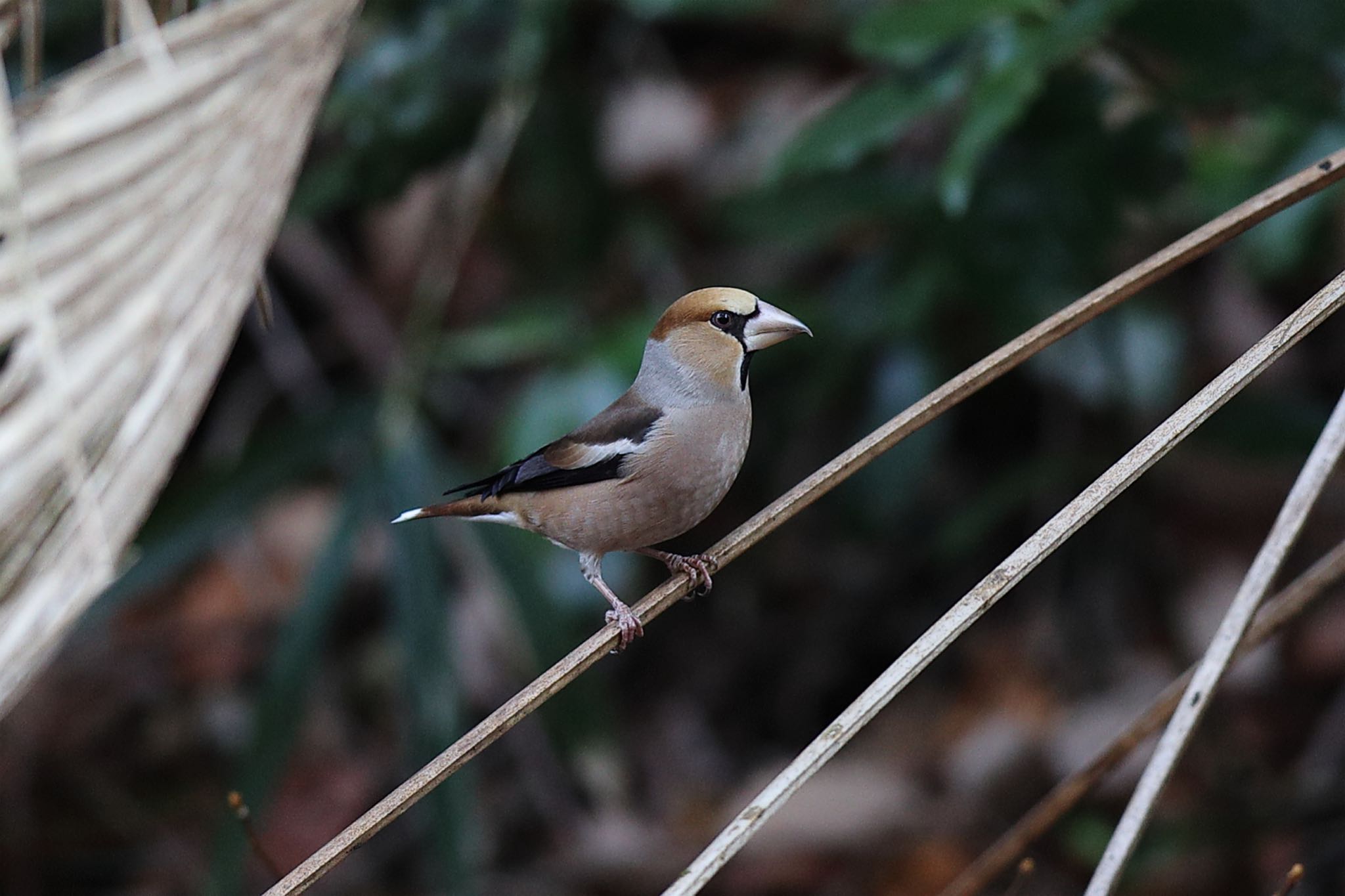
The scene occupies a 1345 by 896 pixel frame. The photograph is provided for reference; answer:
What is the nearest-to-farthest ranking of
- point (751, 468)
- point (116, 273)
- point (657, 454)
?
point (116, 273), point (657, 454), point (751, 468)

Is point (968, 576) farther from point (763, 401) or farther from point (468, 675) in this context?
point (468, 675)

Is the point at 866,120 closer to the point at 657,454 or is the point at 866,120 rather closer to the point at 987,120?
the point at 987,120

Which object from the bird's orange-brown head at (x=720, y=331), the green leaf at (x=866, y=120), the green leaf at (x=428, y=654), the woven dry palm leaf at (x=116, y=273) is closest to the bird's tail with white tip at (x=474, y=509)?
the bird's orange-brown head at (x=720, y=331)

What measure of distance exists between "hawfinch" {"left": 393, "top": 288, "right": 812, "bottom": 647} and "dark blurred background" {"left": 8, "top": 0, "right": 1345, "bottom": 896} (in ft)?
A: 2.20

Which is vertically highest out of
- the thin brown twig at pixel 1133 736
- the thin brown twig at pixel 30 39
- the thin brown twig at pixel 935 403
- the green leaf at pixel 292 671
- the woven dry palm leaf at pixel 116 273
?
the thin brown twig at pixel 30 39

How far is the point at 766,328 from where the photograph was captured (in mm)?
1565

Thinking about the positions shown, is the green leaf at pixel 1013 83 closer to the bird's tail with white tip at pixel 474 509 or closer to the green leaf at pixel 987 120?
the green leaf at pixel 987 120

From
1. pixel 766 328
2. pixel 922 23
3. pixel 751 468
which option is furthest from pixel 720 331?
pixel 751 468

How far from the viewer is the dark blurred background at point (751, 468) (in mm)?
2852

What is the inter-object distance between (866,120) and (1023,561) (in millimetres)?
1336

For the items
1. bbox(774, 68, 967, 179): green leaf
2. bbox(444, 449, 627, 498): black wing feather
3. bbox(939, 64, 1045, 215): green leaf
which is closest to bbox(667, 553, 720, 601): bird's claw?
bbox(444, 449, 627, 498): black wing feather

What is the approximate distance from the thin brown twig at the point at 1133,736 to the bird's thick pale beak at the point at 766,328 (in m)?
0.77

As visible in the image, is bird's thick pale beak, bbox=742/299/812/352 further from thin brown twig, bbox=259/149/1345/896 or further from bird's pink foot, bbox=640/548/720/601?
bird's pink foot, bbox=640/548/720/601

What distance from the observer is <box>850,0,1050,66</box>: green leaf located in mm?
2150
